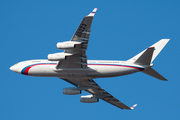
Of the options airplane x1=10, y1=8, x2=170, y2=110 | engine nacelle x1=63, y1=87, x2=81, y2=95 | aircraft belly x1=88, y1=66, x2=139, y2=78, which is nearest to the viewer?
airplane x1=10, y1=8, x2=170, y2=110

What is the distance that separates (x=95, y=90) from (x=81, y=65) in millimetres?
9653

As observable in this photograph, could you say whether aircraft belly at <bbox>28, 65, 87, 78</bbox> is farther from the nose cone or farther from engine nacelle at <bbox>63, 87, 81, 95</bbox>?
engine nacelle at <bbox>63, 87, 81, 95</bbox>

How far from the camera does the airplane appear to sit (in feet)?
132

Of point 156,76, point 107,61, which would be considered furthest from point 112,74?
point 156,76

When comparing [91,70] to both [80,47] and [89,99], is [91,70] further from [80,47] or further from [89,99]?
[89,99]

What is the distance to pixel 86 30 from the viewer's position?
38.8 metres

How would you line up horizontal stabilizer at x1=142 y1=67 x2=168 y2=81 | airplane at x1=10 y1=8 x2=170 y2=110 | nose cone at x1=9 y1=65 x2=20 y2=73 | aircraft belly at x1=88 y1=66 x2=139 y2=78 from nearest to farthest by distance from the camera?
airplane at x1=10 y1=8 x2=170 y2=110
horizontal stabilizer at x1=142 y1=67 x2=168 y2=81
aircraft belly at x1=88 y1=66 x2=139 y2=78
nose cone at x1=9 y1=65 x2=20 y2=73

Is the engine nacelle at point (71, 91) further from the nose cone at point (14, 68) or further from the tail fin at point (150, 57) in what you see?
the tail fin at point (150, 57)

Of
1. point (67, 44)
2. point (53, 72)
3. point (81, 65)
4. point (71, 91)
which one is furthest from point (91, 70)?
point (71, 91)

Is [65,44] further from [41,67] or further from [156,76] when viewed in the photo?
[156,76]

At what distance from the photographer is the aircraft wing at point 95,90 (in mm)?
50416

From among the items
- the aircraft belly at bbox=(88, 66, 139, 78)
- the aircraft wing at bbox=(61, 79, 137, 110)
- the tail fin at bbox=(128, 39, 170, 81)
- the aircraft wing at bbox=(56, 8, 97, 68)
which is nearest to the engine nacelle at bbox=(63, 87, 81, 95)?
the aircraft wing at bbox=(61, 79, 137, 110)

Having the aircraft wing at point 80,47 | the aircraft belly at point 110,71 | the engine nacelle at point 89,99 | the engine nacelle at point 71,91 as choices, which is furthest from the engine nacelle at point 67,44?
the engine nacelle at point 89,99

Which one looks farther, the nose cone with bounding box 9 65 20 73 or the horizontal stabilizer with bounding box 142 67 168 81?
the nose cone with bounding box 9 65 20 73
